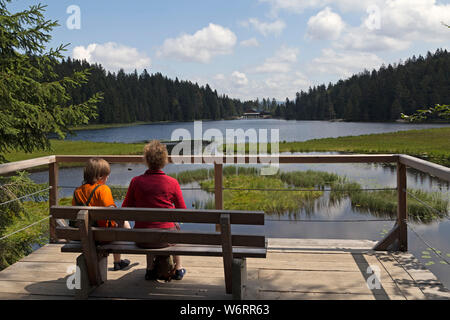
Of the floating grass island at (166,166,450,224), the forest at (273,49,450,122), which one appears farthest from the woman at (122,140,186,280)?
the forest at (273,49,450,122)

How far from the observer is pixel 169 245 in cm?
270

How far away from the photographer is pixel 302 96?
12212 centimetres

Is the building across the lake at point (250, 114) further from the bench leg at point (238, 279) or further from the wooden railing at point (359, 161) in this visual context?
the bench leg at point (238, 279)

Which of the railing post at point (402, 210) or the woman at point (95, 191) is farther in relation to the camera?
the railing post at point (402, 210)

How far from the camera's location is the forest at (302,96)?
72.7 metres

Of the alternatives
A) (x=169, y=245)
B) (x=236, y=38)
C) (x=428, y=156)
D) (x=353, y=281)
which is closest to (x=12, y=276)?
(x=169, y=245)

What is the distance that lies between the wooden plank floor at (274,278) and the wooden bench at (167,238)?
0.88ft

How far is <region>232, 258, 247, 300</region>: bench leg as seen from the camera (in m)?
2.52

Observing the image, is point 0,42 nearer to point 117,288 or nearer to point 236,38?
point 117,288

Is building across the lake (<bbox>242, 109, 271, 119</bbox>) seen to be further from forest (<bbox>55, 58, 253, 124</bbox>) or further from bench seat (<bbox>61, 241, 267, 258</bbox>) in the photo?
bench seat (<bbox>61, 241, 267, 258</bbox>)

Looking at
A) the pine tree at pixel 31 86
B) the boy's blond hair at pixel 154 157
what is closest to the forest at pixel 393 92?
the pine tree at pixel 31 86

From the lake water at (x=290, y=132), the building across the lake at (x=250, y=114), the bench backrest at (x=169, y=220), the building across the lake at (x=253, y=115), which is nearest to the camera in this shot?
the bench backrest at (x=169, y=220)

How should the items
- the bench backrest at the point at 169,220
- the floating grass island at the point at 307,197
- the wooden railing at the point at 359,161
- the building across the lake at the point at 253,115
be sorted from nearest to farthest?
the bench backrest at the point at 169,220 → the wooden railing at the point at 359,161 → the floating grass island at the point at 307,197 → the building across the lake at the point at 253,115

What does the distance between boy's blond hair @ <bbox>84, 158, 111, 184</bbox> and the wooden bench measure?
42 cm
